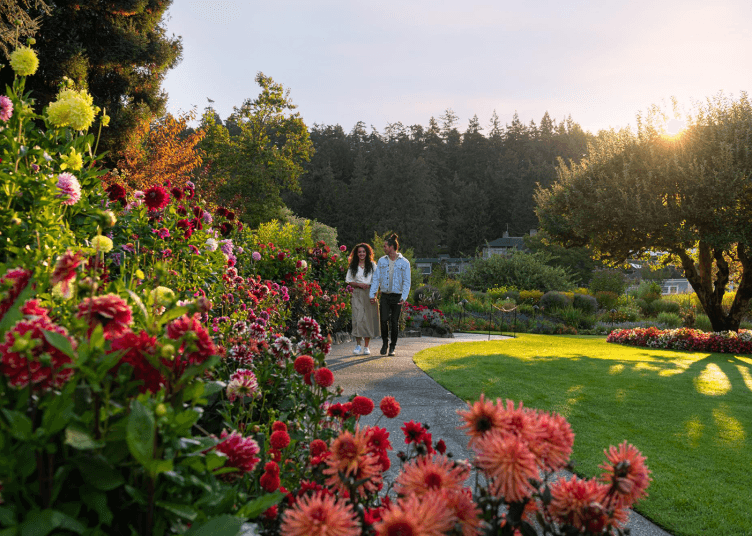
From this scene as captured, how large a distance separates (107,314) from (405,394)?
412 centimetres

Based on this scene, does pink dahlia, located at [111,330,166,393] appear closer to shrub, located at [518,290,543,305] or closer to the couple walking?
the couple walking

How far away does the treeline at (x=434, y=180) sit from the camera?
5519 centimetres

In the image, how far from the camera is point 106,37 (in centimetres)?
1252

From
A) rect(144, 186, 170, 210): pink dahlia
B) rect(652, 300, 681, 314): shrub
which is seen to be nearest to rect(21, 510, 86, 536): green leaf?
rect(144, 186, 170, 210): pink dahlia

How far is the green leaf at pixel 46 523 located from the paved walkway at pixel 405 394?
66.2 inches

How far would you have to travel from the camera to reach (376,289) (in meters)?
7.49

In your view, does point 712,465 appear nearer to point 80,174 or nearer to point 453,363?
point 453,363

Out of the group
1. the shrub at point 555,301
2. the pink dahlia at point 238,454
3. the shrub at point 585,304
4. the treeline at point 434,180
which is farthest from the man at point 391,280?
the treeline at point 434,180

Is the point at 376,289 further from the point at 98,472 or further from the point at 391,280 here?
the point at 98,472

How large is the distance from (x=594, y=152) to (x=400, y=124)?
61.9m

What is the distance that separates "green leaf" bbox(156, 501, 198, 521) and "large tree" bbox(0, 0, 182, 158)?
12364mm

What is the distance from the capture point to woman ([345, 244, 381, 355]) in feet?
24.8

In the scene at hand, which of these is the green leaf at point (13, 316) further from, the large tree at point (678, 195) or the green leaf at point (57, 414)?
the large tree at point (678, 195)

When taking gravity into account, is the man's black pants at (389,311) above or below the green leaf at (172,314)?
below
